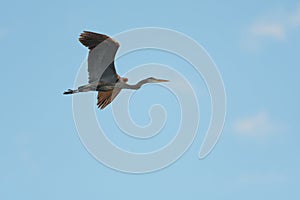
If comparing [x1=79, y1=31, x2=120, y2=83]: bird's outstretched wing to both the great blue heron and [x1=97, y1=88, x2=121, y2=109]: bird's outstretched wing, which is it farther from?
[x1=97, y1=88, x2=121, y2=109]: bird's outstretched wing

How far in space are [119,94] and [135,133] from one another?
190 centimetres

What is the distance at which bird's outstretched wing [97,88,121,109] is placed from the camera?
96.0 feet

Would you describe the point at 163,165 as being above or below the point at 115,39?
below

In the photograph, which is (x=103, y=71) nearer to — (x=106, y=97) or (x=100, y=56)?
(x=100, y=56)

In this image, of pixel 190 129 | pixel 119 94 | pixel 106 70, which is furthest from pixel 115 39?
pixel 190 129

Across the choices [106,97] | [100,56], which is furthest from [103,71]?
[106,97]

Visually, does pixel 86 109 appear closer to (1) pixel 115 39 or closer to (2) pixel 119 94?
(2) pixel 119 94

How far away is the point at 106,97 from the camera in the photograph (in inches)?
1158

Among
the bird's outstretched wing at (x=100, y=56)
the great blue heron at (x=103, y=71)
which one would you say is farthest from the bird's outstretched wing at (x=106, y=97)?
the bird's outstretched wing at (x=100, y=56)

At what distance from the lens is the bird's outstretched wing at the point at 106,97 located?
29.2 m

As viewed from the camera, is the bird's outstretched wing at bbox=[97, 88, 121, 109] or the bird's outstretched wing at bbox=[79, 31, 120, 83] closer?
the bird's outstretched wing at bbox=[79, 31, 120, 83]

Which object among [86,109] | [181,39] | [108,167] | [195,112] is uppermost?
[181,39]

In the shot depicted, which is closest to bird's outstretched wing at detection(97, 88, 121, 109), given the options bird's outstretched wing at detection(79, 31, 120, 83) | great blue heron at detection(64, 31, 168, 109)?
great blue heron at detection(64, 31, 168, 109)

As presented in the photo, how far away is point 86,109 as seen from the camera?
2909 cm
